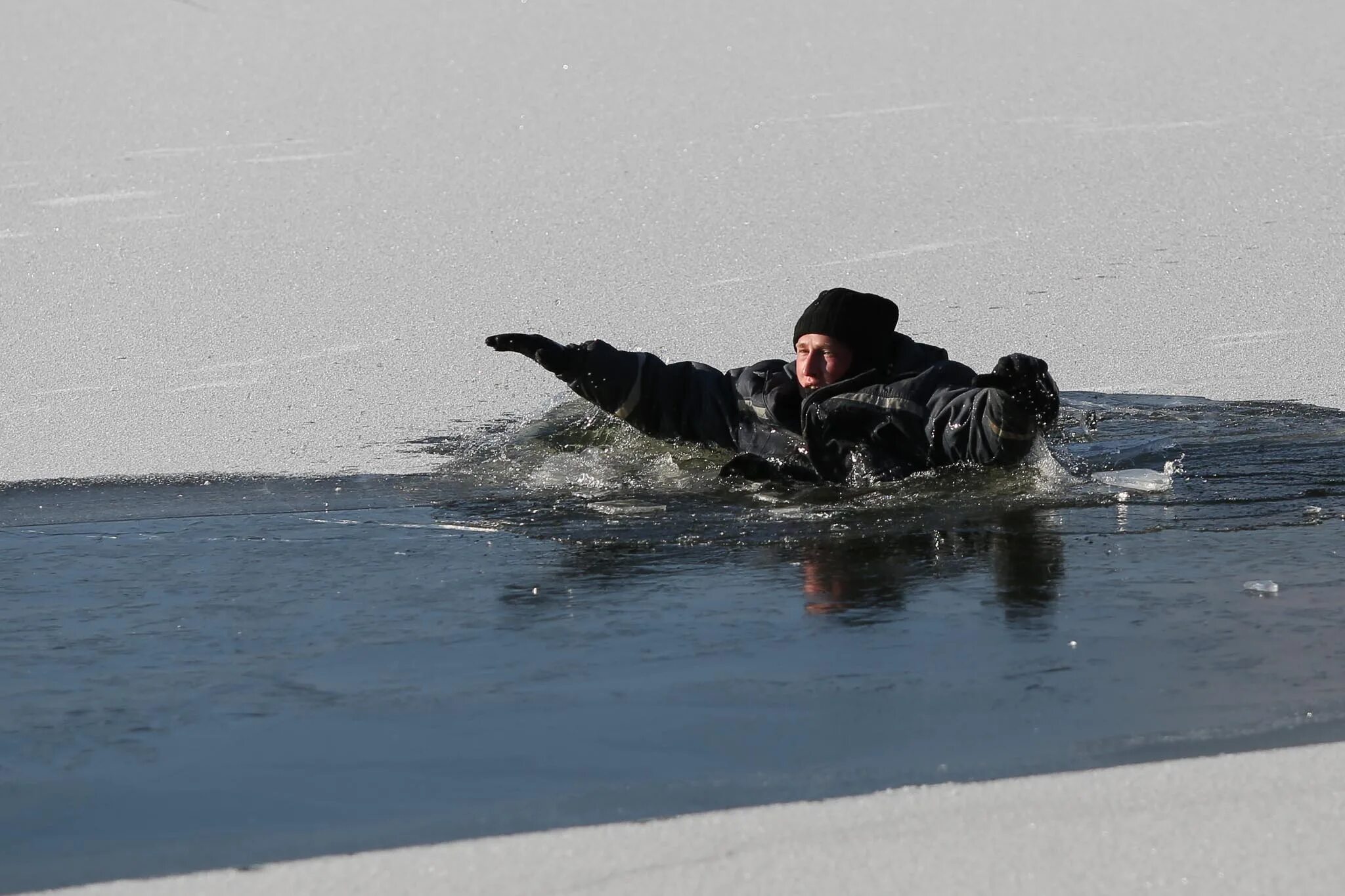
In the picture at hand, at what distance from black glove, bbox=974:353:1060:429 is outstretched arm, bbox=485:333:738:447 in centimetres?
119

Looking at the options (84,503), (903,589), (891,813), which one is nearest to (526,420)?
(84,503)

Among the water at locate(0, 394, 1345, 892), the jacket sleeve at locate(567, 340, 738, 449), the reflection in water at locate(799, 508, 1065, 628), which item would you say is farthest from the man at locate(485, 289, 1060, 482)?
the reflection in water at locate(799, 508, 1065, 628)

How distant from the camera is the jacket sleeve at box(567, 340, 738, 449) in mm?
5258

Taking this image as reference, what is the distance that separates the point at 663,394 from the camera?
5297 mm

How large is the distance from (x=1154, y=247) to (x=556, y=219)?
9.95ft

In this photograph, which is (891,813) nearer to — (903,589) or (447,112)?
(903,589)

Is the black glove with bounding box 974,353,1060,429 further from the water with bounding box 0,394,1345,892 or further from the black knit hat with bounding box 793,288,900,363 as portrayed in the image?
the black knit hat with bounding box 793,288,900,363

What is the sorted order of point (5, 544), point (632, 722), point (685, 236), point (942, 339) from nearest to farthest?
point (632, 722) → point (5, 544) → point (942, 339) → point (685, 236)

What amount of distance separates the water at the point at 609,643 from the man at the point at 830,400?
153 millimetres

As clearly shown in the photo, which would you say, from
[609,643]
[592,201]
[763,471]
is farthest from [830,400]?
[592,201]

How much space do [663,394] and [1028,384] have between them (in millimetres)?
1453

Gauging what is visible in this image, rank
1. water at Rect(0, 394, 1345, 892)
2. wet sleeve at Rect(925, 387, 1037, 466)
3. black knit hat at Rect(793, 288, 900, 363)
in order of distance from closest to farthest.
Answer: water at Rect(0, 394, 1345, 892) → wet sleeve at Rect(925, 387, 1037, 466) → black knit hat at Rect(793, 288, 900, 363)

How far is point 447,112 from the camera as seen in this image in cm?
1092

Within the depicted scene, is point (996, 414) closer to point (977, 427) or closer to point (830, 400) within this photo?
point (977, 427)
